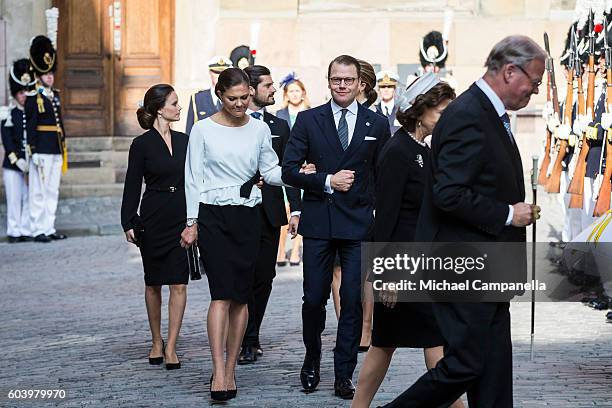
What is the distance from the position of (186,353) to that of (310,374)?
1.51m

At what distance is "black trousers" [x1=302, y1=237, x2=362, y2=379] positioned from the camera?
7.87m

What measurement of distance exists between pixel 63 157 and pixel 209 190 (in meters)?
9.76

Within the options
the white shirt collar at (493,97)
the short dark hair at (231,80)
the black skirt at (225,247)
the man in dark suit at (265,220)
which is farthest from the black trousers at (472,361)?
the man in dark suit at (265,220)

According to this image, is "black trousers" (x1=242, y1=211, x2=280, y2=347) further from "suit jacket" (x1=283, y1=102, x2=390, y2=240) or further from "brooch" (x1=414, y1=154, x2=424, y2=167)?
"brooch" (x1=414, y1=154, x2=424, y2=167)

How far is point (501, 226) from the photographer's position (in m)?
5.46

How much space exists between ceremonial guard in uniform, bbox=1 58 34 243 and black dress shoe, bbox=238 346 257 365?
823 centimetres

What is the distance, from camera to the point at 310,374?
7.99 m

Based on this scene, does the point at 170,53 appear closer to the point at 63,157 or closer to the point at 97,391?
the point at 63,157

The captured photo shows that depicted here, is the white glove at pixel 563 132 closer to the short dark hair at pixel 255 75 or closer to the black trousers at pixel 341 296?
the short dark hair at pixel 255 75

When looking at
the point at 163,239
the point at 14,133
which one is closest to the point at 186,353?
the point at 163,239

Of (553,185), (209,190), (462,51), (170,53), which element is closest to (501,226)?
(209,190)

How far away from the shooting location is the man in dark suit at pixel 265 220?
354 inches

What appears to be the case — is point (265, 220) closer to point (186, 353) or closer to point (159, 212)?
point (159, 212)

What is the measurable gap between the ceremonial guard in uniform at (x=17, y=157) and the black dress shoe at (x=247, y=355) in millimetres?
8234
